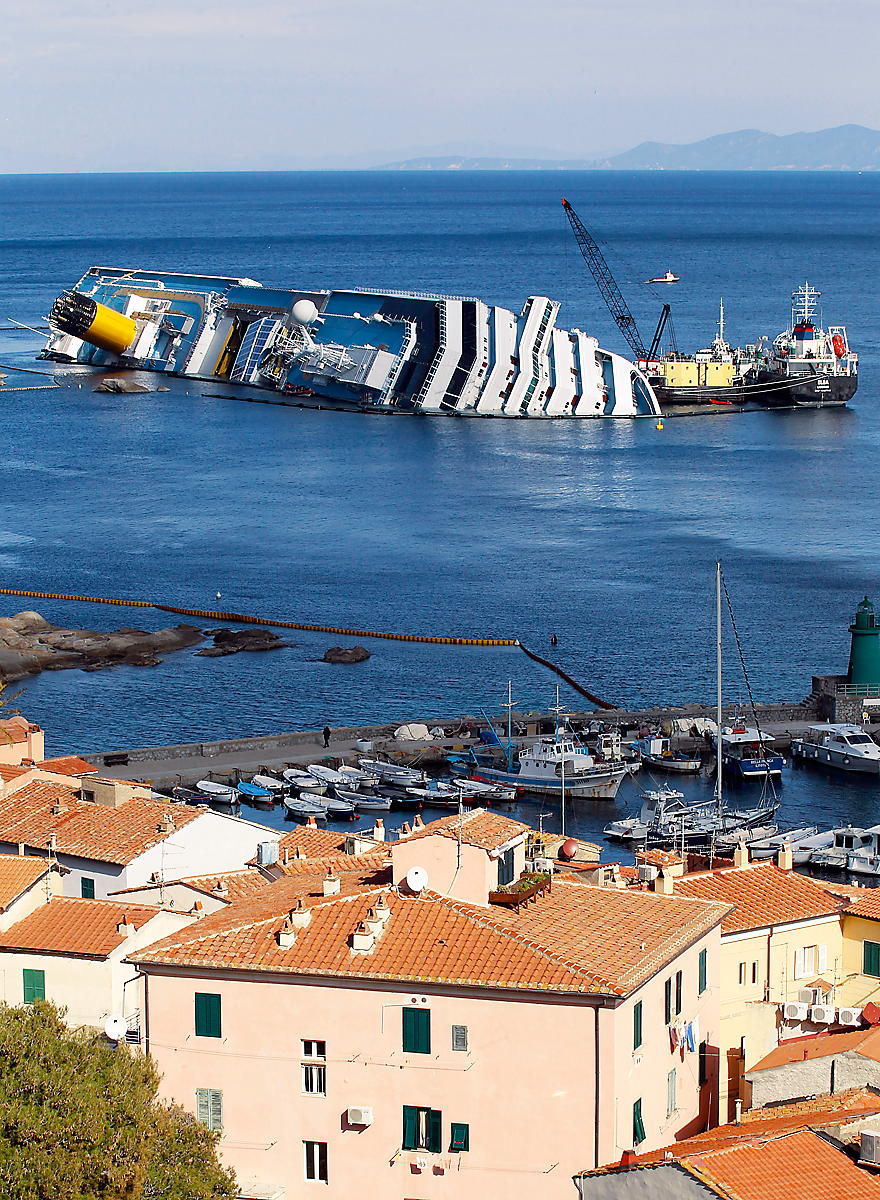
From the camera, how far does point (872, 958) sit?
70.2 feet

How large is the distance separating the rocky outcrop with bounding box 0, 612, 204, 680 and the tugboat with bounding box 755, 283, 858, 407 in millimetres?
56602

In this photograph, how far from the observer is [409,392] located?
10312 cm

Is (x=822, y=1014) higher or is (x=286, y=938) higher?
(x=286, y=938)

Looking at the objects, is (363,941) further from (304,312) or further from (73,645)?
(304,312)

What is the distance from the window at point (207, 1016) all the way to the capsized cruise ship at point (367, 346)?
76.5 meters

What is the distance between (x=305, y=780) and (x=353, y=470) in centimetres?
4800

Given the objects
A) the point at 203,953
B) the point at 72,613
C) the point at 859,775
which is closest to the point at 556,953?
the point at 203,953

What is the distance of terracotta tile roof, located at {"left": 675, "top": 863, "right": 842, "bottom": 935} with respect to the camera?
819 inches

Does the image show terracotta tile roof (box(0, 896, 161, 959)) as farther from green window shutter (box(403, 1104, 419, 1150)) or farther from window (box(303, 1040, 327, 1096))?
green window shutter (box(403, 1104, 419, 1150))

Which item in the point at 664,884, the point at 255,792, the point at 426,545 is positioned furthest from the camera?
the point at 426,545

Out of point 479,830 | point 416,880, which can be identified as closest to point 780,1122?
point 416,880

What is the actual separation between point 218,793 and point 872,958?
22.6m

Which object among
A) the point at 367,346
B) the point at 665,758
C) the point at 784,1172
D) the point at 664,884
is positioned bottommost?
the point at 665,758

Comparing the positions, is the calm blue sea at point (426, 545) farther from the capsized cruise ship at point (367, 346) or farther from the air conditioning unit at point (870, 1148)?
the air conditioning unit at point (870, 1148)
